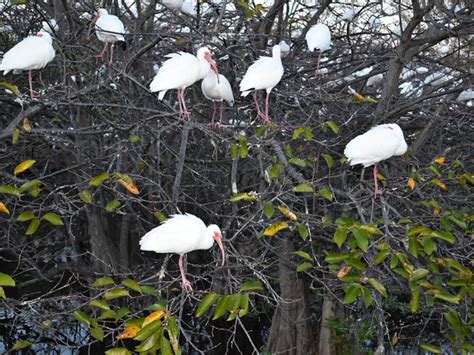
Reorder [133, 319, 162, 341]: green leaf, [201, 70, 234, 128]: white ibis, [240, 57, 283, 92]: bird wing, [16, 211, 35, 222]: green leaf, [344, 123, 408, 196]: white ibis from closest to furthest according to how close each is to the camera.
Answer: [133, 319, 162, 341]: green leaf → [16, 211, 35, 222]: green leaf → [344, 123, 408, 196]: white ibis → [240, 57, 283, 92]: bird wing → [201, 70, 234, 128]: white ibis

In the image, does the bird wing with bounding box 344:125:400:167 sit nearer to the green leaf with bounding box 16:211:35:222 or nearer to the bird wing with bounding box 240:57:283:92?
the bird wing with bounding box 240:57:283:92

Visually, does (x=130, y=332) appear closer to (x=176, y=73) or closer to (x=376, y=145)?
(x=376, y=145)

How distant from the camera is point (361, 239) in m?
2.99

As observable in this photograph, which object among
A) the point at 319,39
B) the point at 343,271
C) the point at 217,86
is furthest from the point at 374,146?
the point at 319,39

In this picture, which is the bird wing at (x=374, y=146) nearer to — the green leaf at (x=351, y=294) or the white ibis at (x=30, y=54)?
the green leaf at (x=351, y=294)

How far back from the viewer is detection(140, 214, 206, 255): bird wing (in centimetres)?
329

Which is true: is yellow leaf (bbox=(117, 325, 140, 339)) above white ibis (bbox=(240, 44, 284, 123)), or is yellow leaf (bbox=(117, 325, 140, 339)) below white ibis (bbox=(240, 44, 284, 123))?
below

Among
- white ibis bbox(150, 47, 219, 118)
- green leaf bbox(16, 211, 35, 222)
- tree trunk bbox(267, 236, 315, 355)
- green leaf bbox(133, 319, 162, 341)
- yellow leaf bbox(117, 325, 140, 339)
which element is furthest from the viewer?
tree trunk bbox(267, 236, 315, 355)

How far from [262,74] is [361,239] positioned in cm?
204

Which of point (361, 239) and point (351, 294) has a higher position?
point (361, 239)

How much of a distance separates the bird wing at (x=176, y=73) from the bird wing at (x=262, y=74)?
380 millimetres

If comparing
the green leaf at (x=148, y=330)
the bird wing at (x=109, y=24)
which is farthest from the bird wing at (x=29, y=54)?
the green leaf at (x=148, y=330)

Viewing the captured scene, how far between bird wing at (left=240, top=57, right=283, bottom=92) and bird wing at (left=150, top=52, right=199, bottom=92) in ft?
1.25

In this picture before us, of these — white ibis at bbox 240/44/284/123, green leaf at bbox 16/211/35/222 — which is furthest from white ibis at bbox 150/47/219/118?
green leaf at bbox 16/211/35/222
